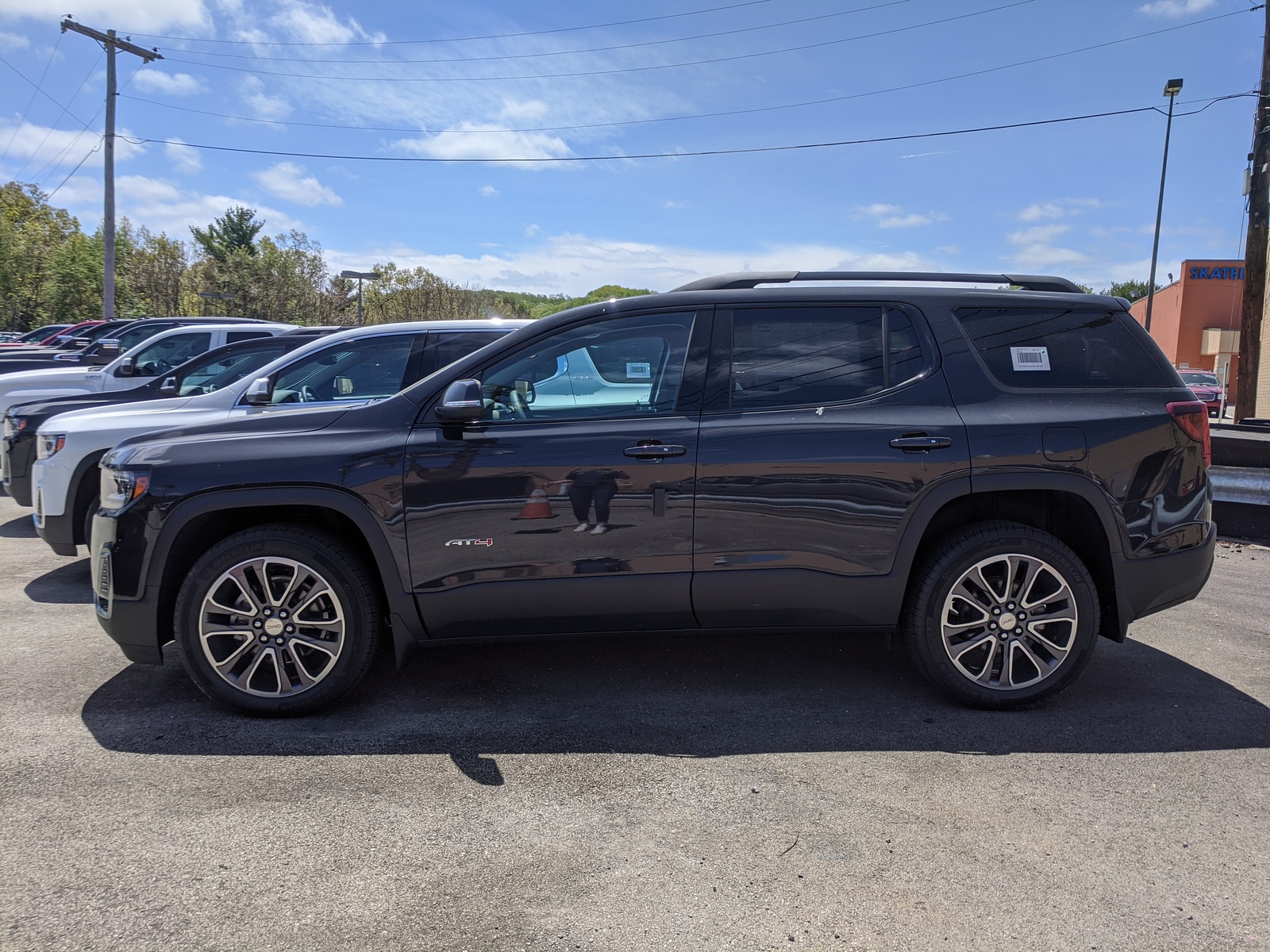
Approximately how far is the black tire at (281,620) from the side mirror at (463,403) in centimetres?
76

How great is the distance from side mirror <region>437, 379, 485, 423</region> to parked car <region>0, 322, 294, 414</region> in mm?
7172

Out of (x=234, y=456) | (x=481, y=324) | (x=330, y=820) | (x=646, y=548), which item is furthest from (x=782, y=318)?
(x=481, y=324)

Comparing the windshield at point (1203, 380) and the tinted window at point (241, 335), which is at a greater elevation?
the windshield at point (1203, 380)

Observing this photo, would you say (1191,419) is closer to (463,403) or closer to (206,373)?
(463,403)

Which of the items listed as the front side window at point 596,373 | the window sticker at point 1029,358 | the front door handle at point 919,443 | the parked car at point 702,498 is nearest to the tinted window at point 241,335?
the parked car at point 702,498

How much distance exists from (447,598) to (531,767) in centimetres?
82

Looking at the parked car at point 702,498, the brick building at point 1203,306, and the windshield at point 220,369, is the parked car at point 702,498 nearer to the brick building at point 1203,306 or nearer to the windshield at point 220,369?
the windshield at point 220,369

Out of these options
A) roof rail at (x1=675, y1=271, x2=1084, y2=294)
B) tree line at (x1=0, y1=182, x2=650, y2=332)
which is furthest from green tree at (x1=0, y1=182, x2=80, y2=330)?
roof rail at (x1=675, y1=271, x2=1084, y2=294)

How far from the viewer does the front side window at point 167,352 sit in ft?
33.4

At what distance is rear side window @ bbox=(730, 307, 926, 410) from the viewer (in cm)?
405

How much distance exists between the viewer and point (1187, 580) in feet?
13.6

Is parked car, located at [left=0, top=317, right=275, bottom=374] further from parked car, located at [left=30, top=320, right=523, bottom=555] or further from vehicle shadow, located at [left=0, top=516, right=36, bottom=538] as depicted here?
parked car, located at [left=30, top=320, right=523, bottom=555]

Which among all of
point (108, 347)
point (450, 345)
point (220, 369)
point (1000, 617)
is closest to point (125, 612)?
point (450, 345)

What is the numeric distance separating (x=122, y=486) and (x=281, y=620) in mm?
907
